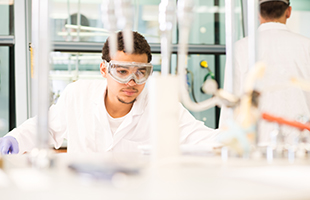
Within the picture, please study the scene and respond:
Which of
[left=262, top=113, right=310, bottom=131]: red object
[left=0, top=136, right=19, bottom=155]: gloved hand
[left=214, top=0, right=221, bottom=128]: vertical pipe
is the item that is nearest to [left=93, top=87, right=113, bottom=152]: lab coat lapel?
[left=0, top=136, right=19, bottom=155]: gloved hand

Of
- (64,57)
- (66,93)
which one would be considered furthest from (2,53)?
(66,93)

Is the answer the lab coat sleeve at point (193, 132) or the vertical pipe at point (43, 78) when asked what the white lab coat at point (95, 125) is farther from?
the vertical pipe at point (43, 78)

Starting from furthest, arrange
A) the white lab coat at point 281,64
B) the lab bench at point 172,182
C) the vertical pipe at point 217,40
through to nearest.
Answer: the vertical pipe at point 217,40 → the white lab coat at point 281,64 → the lab bench at point 172,182

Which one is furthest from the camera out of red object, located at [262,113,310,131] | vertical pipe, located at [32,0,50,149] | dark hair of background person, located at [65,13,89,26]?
dark hair of background person, located at [65,13,89,26]

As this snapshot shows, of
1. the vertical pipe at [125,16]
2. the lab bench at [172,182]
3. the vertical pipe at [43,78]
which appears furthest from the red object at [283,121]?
the vertical pipe at [43,78]

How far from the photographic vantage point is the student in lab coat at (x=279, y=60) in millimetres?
2086

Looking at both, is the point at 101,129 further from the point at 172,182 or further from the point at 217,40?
the point at 217,40

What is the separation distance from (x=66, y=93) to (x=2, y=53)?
6.36 feet

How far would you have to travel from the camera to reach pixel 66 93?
2281 millimetres

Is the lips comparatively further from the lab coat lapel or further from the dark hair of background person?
the dark hair of background person

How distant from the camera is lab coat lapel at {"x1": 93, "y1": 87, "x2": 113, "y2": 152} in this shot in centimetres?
206

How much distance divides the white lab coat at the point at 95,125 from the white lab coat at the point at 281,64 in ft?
1.28

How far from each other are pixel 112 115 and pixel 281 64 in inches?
38.4

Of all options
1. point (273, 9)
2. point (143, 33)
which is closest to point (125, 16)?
point (273, 9)
